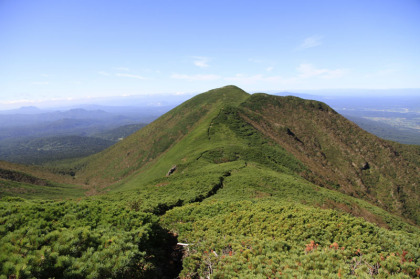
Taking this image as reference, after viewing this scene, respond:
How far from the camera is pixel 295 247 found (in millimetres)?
10586

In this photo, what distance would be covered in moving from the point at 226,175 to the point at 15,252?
28043 millimetres

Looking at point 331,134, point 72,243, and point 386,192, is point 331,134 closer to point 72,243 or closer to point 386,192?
point 386,192

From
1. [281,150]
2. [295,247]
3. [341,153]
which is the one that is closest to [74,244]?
[295,247]

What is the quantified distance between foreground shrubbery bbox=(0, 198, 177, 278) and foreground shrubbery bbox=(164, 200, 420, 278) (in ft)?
8.72

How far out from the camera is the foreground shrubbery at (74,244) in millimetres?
7523

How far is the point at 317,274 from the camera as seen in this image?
7648 mm

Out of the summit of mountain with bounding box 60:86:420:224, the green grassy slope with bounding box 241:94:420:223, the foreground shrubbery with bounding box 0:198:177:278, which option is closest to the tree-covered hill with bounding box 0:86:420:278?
the foreground shrubbery with bounding box 0:198:177:278

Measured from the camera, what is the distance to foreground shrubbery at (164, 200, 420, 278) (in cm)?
814

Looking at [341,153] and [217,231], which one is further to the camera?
[341,153]

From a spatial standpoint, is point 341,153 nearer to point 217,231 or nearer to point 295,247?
point 295,247

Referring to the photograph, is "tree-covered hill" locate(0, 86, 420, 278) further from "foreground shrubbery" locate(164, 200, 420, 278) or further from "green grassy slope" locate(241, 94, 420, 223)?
"green grassy slope" locate(241, 94, 420, 223)

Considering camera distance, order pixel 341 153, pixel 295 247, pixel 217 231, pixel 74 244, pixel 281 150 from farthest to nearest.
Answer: pixel 341 153 < pixel 281 150 < pixel 217 231 < pixel 295 247 < pixel 74 244

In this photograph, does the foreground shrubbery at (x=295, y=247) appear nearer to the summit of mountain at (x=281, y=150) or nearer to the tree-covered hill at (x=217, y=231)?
the tree-covered hill at (x=217, y=231)

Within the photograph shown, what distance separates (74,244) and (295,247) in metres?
11.6
